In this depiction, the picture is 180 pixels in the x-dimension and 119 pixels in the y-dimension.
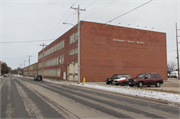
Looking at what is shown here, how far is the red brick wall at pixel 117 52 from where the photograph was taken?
33.5m

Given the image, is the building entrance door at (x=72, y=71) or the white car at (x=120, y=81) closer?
the white car at (x=120, y=81)

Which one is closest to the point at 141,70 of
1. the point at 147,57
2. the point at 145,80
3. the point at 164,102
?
the point at 147,57

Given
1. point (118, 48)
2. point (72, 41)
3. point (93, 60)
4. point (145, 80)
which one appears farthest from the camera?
point (72, 41)

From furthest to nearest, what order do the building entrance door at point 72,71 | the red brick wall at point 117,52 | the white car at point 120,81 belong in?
1. the building entrance door at point 72,71
2. the red brick wall at point 117,52
3. the white car at point 120,81

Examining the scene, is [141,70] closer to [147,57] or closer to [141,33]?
[147,57]

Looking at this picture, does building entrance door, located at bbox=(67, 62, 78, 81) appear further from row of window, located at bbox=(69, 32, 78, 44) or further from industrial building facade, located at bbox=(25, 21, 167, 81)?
row of window, located at bbox=(69, 32, 78, 44)

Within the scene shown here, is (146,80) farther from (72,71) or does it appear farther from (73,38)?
(73,38)

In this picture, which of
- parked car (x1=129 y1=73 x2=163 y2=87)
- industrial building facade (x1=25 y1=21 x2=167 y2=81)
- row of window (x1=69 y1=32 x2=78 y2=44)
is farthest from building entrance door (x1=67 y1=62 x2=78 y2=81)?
parked car (x1=129 y1=73 x2=163 y2=87)

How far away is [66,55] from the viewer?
43000mm

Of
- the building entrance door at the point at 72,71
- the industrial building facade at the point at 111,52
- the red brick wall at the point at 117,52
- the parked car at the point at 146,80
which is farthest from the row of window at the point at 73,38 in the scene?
the parked car at the point at 146,80

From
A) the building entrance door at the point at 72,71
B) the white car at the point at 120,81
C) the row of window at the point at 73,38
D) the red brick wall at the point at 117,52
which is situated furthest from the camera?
the row of window at the point at 73,38

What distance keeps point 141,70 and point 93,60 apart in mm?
13535

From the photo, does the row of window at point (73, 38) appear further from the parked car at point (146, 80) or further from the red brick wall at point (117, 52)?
the parked car at point (146, 80)

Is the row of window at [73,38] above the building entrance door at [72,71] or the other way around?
Answer: above
